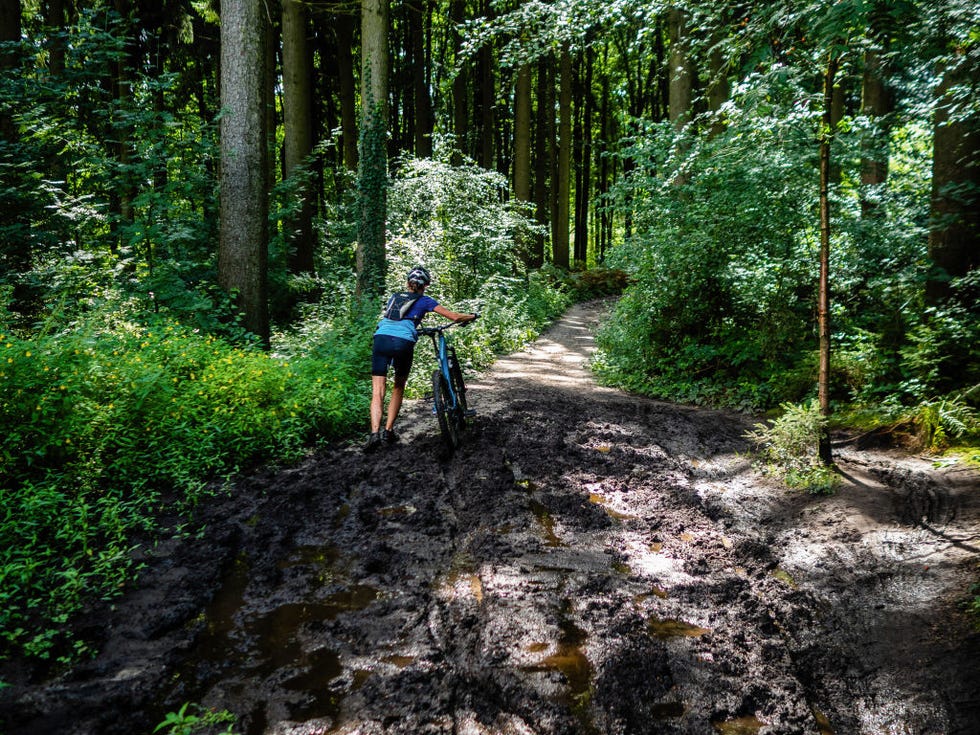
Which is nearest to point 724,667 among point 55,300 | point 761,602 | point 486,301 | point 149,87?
point 761,602

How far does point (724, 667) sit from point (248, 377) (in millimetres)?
5837

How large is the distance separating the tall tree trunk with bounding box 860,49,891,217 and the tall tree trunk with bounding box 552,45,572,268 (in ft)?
41.0

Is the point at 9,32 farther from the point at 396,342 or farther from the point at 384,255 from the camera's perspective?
the point at 396,342

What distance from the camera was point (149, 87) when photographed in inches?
354

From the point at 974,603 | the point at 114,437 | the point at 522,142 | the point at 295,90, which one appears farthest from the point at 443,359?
the point at 522,142

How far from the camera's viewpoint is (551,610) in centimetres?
346

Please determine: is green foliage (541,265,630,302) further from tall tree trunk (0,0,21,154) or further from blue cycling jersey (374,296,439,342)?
tall tree trunk (0,0,21,154)

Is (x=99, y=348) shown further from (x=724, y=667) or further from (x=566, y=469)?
(x=724, y=667)

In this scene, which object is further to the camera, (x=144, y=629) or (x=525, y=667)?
(x=144, y=629)

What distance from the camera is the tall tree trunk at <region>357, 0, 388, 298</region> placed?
1191cm

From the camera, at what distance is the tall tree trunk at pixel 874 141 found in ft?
15.7

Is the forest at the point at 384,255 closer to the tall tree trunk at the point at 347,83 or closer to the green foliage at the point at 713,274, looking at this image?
the green foliage at the point at 713,274

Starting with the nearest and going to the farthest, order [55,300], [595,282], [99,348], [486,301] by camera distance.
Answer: [99,348]
[55,300]
[486,301]
[595,282]

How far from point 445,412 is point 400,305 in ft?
4.75
